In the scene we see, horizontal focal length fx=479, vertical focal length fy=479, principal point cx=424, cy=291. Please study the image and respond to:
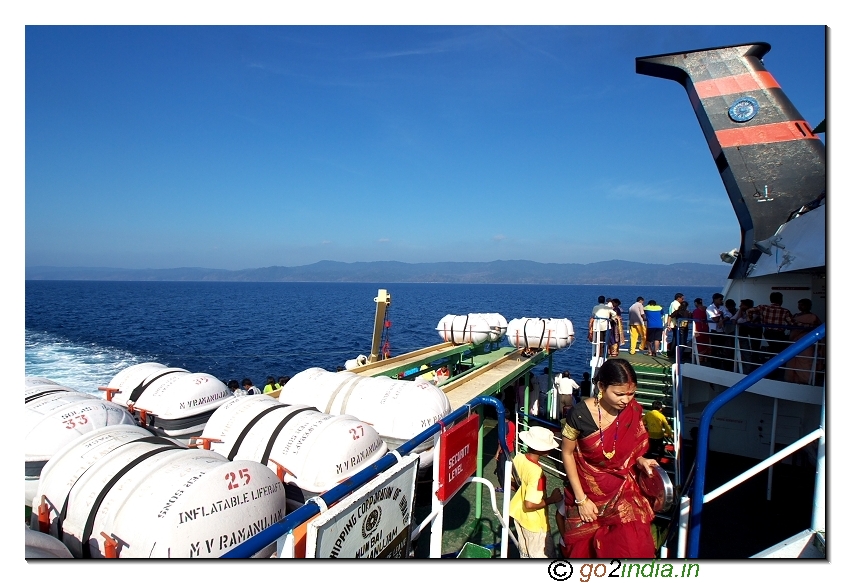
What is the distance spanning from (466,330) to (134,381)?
29.0ft

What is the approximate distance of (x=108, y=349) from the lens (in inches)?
1159

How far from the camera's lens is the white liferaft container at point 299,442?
4.09 meters

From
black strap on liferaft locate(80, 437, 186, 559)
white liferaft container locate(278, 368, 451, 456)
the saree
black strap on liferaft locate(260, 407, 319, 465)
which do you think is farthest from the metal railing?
black strap on liferaft locate(80, 437, 186, 559)

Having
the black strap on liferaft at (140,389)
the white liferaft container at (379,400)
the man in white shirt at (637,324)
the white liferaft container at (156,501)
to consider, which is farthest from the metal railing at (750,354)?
the black strap on liferaft at (140,389)

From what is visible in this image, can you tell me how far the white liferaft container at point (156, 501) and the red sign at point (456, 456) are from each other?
1.22 metres

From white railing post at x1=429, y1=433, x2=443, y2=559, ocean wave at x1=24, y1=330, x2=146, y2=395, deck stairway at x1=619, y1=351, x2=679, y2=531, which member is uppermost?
white railing post at x1=429, y1=433, x2=443, y2=559

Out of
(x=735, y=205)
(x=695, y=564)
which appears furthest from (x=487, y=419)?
(x=695, y=564)

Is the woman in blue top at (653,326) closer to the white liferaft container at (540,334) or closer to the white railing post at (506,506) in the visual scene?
the white liferaft container at (540,334)

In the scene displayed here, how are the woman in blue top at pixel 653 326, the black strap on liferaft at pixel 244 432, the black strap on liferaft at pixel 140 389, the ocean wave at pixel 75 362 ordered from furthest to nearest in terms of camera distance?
the ocean wave at pixel 75 362 → the woman in blue top at pixel 653 326 → the black strap on liferaft at pixel 140 389 → the black strap on liferaft at pixel 244 432

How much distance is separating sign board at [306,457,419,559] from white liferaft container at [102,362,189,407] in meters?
4.47

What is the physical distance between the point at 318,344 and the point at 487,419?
2933 cm

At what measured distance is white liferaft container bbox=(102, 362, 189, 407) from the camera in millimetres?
6062

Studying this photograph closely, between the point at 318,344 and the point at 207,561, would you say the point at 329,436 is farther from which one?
the point at 318,344

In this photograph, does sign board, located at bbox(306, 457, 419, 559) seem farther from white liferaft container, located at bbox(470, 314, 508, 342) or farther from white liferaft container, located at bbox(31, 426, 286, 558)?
white liferaft container, located at bbox(470, 314, 508, 342)
